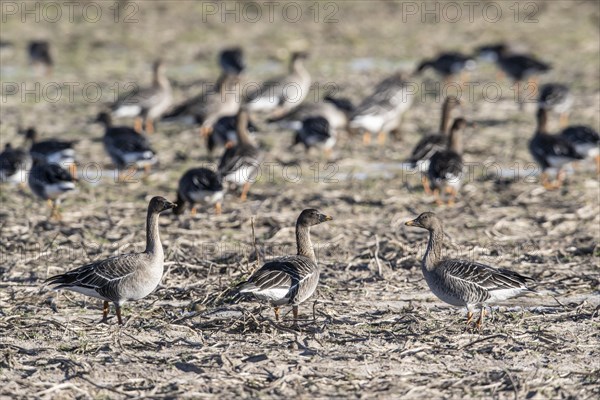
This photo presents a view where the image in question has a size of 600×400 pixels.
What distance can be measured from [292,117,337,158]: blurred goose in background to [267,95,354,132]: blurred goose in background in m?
1.41

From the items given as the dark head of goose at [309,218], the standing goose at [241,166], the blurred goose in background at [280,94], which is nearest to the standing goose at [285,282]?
the dark head of goose at [309,218]

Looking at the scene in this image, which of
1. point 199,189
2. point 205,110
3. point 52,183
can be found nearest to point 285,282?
point 199,189

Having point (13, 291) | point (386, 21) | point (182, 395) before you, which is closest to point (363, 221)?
point (13, 291)

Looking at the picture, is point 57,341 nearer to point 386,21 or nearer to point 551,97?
point 551,97

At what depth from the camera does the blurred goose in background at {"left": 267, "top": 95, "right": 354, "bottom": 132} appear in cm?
2050

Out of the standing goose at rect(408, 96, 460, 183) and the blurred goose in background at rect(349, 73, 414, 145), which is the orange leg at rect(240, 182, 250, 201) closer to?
the standing goose at rect(408, 96, 460, 183)

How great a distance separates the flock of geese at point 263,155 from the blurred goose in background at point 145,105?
3cm

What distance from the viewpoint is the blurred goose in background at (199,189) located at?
47.7ft

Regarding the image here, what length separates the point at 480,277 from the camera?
9781 mm

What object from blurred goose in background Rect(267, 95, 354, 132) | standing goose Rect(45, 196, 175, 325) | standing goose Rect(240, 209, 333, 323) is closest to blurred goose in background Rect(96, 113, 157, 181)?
blurred goose in background Rect(267, 95, 354, 132)

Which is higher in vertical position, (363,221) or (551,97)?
(551,97)

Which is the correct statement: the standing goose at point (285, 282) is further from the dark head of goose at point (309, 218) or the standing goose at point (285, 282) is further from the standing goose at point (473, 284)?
the standing goose at point (473, 284)

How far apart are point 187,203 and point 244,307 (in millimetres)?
4950

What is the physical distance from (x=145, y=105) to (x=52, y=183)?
733cm
